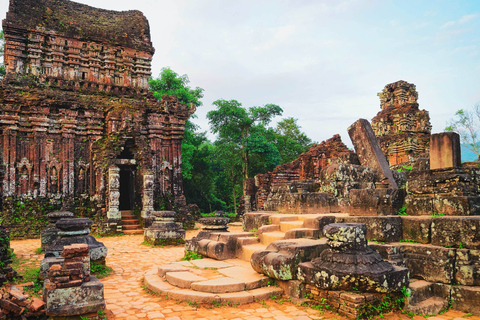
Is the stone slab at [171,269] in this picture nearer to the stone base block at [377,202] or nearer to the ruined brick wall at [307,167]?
the stone base block at [377,202]

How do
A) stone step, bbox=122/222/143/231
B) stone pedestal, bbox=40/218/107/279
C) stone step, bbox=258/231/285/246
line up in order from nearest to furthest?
1. stone step, bbox=258/231/285/246
2. stone pedestal, bbox=40/218/107/279
3. stone step, bbox=122/222/143/231

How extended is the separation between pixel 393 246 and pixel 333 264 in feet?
3.94

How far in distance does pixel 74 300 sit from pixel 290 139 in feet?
99.5

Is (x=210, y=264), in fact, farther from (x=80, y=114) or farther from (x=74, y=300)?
(x=80, y=114)

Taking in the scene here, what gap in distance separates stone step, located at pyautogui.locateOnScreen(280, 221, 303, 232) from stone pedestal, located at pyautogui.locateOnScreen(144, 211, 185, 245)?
205 inches

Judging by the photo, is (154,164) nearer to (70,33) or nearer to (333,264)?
(70,33)

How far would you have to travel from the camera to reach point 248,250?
22.2ft

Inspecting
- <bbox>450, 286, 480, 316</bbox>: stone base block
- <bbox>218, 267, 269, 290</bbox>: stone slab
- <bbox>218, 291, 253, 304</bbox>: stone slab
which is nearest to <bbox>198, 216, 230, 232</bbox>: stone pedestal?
<bbox>218, 267, 269, 290</bbox>: stone slab

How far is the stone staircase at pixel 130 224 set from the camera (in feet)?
47.1

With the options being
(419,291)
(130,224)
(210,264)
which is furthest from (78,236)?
(130,224)

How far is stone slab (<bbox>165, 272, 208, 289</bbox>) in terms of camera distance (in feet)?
17.9

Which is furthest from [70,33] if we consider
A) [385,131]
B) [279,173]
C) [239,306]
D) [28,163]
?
[385,131]

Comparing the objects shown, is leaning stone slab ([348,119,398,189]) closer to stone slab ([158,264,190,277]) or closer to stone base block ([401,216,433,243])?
stone base block ([401,216,433,243])

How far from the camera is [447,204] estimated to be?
548 centimetres
